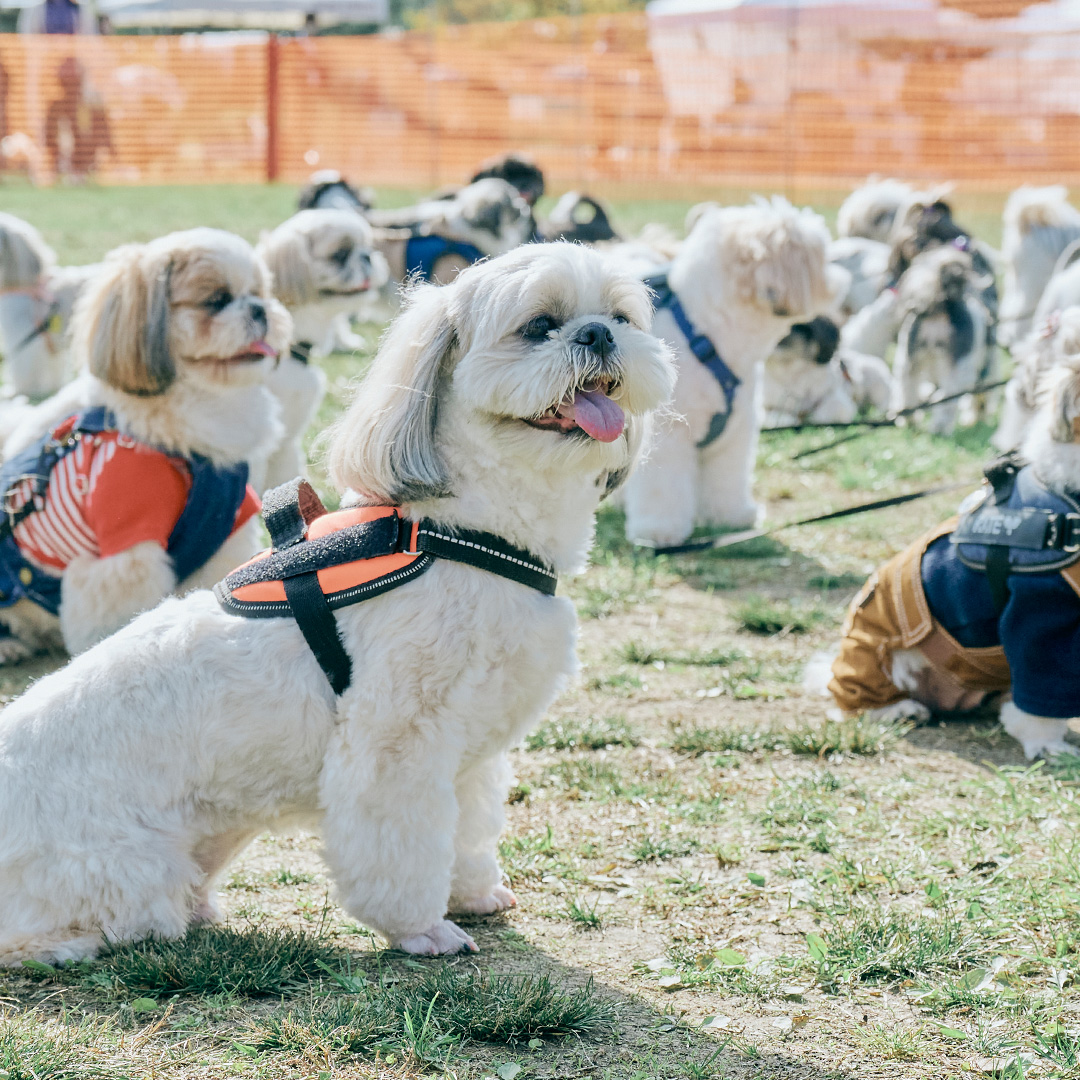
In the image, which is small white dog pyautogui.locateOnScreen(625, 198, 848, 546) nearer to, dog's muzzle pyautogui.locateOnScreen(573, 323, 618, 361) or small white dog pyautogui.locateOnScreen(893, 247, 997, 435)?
small white dog pyautogui.locateOnScreen(893, 247, 997, 435)

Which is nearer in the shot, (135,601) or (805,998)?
(805,998)

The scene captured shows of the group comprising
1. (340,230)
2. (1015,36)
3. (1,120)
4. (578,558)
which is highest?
(1015,36)

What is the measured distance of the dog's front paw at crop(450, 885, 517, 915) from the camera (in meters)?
3.43

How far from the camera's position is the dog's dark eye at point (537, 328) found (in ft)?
9.75

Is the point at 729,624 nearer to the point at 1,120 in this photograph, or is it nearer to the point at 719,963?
the point at 719,963

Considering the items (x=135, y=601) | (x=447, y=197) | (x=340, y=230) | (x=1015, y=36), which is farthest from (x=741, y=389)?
(x=1015, y=36)

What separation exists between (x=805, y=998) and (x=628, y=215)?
18.5m

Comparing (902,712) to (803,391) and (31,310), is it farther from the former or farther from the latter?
(31,310)

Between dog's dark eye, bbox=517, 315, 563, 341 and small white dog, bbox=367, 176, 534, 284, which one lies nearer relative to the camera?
dog's dark eye, bbox=517, 315, 563, 341

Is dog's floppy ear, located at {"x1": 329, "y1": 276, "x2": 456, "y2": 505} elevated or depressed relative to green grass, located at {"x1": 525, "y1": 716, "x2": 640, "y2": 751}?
elevated

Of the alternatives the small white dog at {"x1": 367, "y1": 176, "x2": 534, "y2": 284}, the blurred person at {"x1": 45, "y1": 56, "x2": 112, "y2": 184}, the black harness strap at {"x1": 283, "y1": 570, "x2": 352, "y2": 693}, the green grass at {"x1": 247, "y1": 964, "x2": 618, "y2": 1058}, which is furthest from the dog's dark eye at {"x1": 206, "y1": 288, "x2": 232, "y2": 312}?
the blurred person at {"x1": 45, "y1": 56, "x2": 112, "y2": 184}

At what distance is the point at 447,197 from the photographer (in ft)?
42.9

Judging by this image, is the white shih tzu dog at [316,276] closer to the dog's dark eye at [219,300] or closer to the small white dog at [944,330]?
the dog's dark eye at [219,300]

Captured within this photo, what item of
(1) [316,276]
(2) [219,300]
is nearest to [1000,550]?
(2) [219,300]
